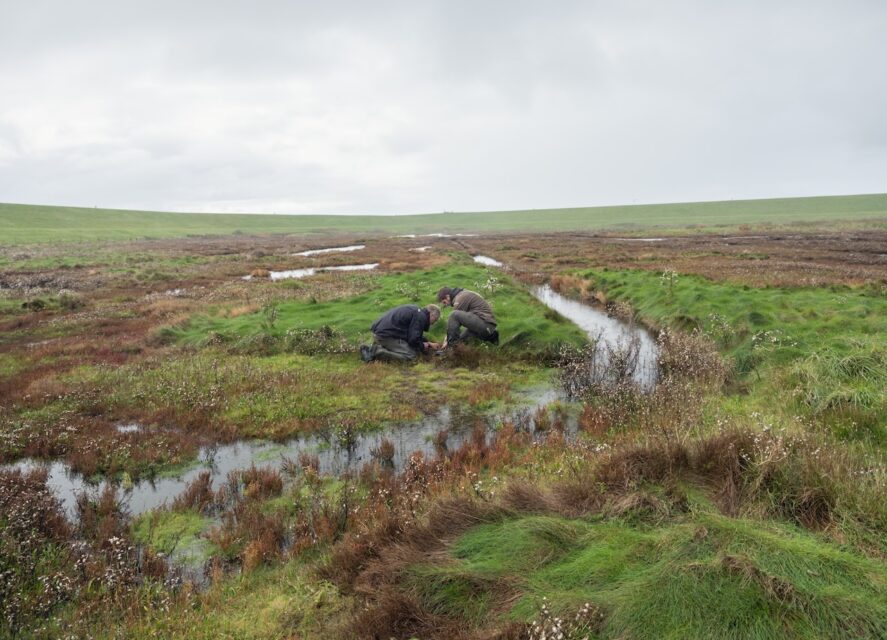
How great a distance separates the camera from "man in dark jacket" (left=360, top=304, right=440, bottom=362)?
1389 centimetres

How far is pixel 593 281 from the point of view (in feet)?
89.7

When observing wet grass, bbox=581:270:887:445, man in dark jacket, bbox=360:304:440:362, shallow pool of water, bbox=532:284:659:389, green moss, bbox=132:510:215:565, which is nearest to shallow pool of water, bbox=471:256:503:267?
shallow pool of water, bbox=532:284:659:389

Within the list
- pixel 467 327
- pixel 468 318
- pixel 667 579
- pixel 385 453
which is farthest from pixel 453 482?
pixel 467 327

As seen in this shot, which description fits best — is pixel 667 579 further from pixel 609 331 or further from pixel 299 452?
pixel 609 331

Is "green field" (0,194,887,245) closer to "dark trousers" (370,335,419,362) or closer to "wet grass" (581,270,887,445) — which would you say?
"wet grass" (581,270,887,445)

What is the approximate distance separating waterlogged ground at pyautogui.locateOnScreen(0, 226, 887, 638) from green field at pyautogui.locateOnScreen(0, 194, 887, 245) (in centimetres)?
10036

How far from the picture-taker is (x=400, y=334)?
14297mm

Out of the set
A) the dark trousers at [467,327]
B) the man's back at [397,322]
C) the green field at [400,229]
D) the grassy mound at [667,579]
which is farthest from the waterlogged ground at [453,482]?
the green field at [400,229]

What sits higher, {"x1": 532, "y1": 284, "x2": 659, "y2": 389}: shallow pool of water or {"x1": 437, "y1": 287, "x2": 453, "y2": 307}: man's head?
{"x1": 437, "y1": 287, "x2": 453, "y2": 307}: man's head

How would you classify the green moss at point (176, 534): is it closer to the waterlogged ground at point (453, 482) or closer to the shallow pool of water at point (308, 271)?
the waterlogged ground at point (453, 482)

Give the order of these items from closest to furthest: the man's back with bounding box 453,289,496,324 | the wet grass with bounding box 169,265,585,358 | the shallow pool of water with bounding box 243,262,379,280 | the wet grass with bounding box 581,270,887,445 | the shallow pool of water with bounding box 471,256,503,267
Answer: the wet grass with bounding box 581,270,887,445 < the man's back with bounding box 453,289,496,324 < the wet grass with bounding box 169,265,585,358 < the shallow pool of water with bounding box 243,262,379,280 < the shallow pool of water with bounding box 471,256,503,267

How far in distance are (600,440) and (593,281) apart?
20379 millimetres

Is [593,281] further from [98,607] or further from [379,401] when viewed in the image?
[98,607]

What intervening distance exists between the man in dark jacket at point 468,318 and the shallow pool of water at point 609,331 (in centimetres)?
336
